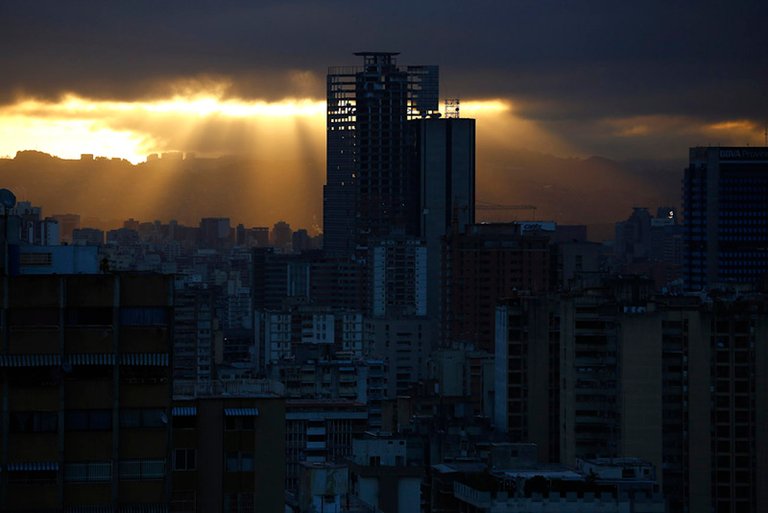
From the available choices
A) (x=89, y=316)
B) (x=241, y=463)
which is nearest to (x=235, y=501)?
(x=241, y=463)

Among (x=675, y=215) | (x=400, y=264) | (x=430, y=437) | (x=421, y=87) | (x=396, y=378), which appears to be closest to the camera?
(x=430, y=437)

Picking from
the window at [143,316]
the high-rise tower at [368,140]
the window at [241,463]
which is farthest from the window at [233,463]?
the high-rise tower at [368,140]

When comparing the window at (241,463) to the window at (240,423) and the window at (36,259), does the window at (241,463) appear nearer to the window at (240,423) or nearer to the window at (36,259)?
the window at (240,423)

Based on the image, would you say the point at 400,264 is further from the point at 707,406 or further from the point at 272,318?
the point at 707,406

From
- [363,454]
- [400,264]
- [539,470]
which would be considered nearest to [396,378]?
[400,264]

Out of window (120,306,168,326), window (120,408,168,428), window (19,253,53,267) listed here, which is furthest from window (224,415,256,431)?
window (19,253,53,267)

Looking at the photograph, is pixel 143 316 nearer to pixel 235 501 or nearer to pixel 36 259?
pixel 36 259

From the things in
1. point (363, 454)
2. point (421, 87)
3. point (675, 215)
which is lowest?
point (363, 454)
